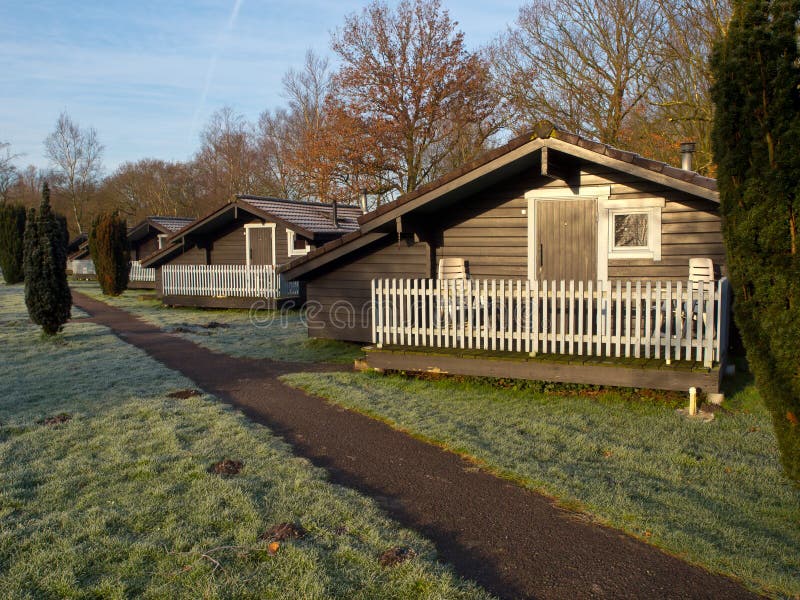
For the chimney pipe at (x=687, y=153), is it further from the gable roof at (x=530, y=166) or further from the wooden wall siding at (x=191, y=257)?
the wooden wall siding at (x=191, y=257)

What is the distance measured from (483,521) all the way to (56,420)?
5.49 metres

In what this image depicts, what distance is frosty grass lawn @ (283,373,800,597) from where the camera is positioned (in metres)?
4.50

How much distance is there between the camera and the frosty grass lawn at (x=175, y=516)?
3855 millimetres

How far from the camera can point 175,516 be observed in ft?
15.9

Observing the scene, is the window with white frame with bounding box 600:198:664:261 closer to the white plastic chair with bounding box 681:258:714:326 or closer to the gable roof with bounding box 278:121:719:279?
the white plastic chair with bounding box 681:258:714:326

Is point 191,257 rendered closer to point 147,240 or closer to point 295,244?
point 295,244

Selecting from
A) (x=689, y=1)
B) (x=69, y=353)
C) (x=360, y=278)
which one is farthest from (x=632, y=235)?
(x=689, y=1)

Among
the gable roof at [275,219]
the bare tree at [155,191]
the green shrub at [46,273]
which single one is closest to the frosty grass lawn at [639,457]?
the green shrub at [46,273]

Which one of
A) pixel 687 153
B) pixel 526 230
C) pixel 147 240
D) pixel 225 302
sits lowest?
pixel 225 302

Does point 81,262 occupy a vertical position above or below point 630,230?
above

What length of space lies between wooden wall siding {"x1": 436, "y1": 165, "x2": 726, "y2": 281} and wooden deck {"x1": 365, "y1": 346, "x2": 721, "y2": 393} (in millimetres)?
2591

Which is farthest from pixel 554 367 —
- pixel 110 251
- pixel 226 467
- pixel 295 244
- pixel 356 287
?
pixel 110 251

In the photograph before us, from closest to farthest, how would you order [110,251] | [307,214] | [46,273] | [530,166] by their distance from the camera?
[530,166], [46,273], [307,214], [110,251]

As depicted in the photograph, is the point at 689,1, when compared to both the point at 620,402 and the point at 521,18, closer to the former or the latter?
the point at 521,18
